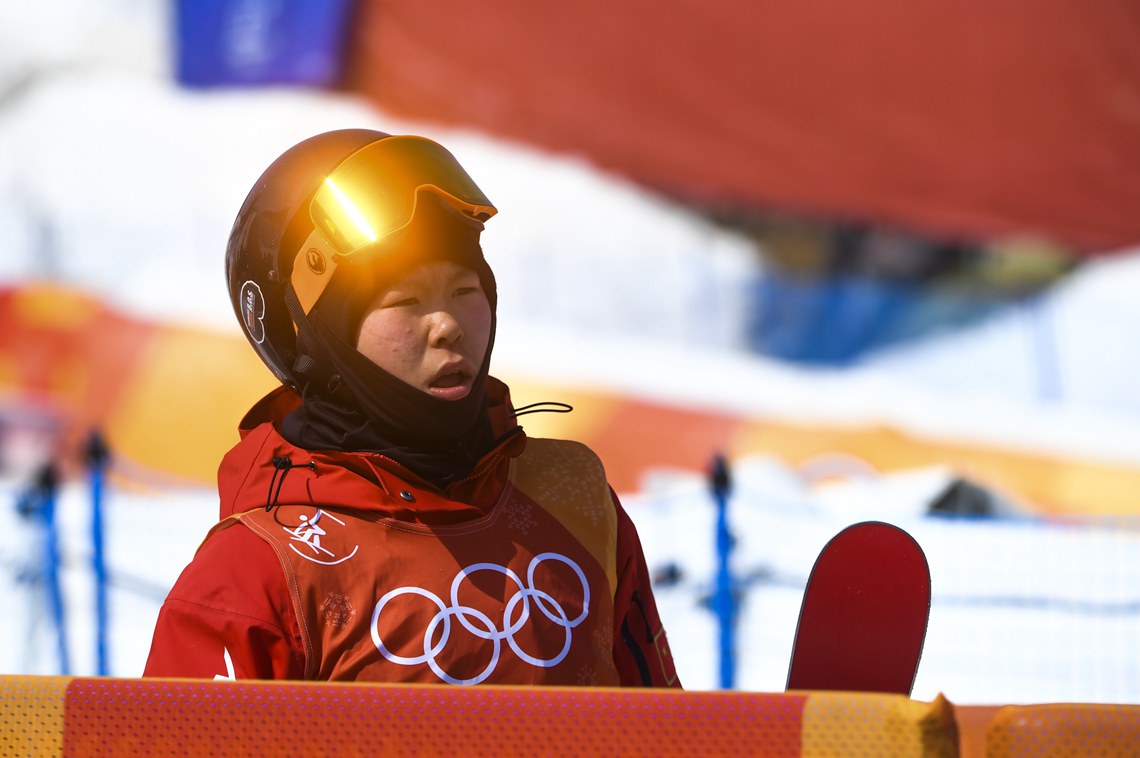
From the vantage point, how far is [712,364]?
9.36m

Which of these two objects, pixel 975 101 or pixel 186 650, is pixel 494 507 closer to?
pixel 186 650

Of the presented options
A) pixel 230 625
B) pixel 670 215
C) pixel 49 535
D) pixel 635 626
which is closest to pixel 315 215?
pixel 230 625

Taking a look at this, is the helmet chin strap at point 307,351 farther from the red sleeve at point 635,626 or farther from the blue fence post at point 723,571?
the blue fence post at point 723,571

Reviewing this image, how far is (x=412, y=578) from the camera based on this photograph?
1.68m

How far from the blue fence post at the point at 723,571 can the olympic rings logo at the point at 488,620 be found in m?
2.18

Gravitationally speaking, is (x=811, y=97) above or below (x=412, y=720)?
above

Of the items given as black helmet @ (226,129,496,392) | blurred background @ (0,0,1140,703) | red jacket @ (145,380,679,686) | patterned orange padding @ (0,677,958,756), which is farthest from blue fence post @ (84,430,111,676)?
blurred background @ (0,0,1140,703)

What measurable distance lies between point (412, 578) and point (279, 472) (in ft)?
0.77

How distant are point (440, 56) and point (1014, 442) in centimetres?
499

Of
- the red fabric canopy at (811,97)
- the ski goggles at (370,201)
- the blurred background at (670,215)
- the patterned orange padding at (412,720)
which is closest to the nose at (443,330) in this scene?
the ski goggles at (370,201)

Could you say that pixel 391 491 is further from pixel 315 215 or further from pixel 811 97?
pixel 811 97

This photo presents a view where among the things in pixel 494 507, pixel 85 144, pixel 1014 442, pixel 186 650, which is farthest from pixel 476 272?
pixel 85 144

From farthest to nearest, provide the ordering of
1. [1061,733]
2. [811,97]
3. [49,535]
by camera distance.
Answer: [811,97] < [49,535] < [1061,733]

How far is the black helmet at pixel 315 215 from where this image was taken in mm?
1828
